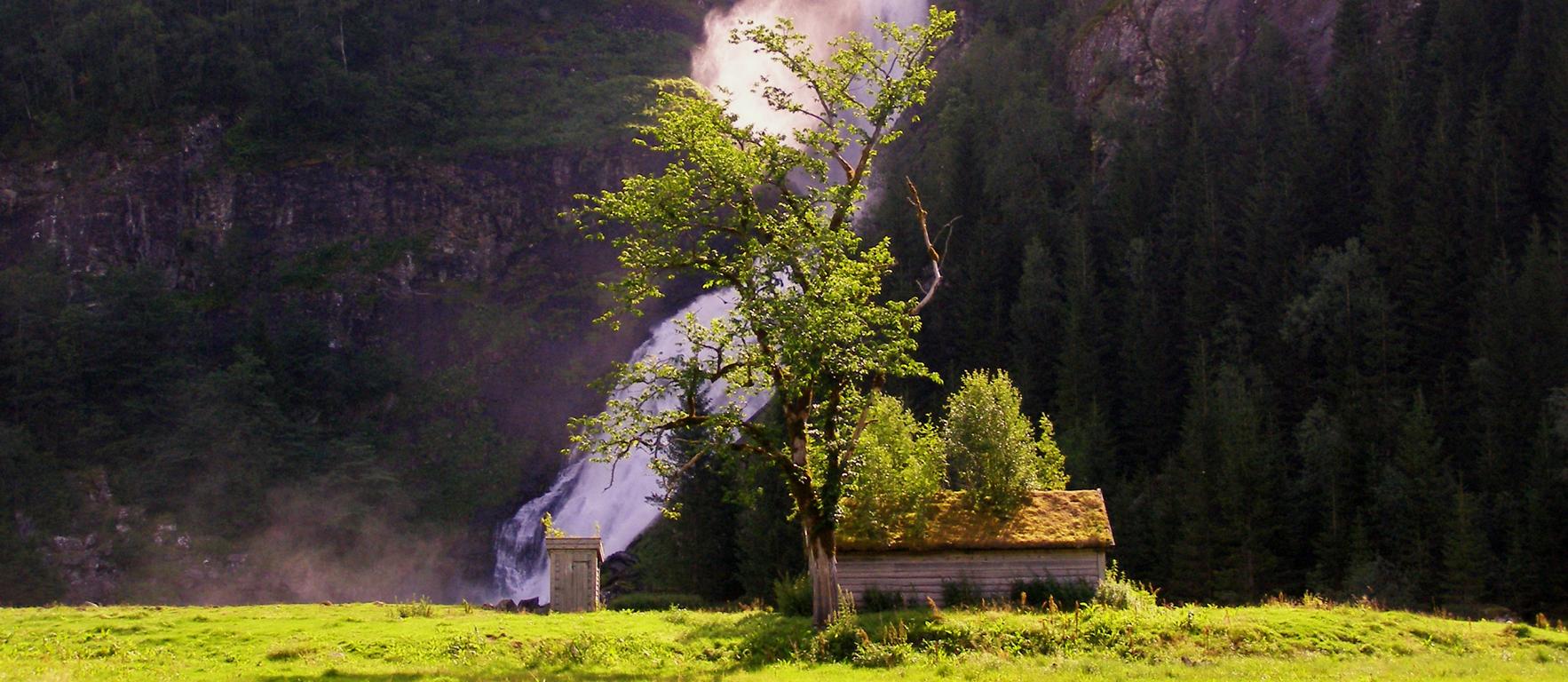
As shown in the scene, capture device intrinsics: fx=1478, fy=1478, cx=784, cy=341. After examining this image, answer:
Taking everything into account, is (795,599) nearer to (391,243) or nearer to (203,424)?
(203,424)

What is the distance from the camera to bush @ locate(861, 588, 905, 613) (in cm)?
3434

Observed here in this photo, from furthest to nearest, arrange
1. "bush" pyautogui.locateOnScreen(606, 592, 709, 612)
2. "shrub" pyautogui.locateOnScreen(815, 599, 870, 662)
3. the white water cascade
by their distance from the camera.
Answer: the white water cascade
"bush" pyautogui.locateOnScreen(606, 592, 709, 612)
"shrub" pyautogui.locateOnScreen(815, 599, 870, 662)

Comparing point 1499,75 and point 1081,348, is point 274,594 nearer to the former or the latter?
point 1081,348

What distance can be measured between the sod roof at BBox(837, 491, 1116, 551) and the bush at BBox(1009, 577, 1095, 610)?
2.69 feet

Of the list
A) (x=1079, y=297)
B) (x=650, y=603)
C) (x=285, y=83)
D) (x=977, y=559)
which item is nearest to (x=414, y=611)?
(x=977, y=559)

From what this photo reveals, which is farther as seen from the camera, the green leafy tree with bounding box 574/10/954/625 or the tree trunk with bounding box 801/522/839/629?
the tree trunk with bounding box 801/522/839/629

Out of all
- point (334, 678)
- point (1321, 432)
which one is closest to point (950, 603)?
point (334, 678)

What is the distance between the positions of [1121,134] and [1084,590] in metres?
60.1

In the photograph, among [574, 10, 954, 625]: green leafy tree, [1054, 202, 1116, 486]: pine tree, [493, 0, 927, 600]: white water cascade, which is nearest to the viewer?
[574, 10, 954, 625]: green leafy tree

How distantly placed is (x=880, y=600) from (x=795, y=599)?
199 centimetres

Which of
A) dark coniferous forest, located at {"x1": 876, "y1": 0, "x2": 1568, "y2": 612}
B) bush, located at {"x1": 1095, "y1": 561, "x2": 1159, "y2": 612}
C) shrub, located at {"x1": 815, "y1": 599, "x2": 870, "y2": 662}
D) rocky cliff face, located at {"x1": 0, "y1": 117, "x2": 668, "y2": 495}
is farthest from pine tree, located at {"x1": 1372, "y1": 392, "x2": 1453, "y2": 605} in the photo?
rocky cliff face, located at {"x1": 0, "y1": 117, "x2": 668, "y2": 495}

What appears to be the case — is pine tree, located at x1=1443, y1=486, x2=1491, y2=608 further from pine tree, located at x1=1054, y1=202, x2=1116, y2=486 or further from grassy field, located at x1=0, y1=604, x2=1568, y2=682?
grassy field, located at x1=0, y1=604, x2=1568, y2=682

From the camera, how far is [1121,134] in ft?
293

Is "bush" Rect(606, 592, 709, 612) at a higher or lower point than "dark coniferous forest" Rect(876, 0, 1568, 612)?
lower
